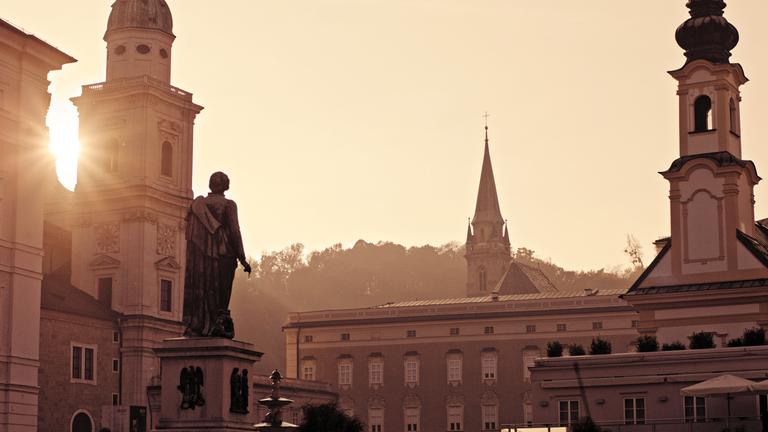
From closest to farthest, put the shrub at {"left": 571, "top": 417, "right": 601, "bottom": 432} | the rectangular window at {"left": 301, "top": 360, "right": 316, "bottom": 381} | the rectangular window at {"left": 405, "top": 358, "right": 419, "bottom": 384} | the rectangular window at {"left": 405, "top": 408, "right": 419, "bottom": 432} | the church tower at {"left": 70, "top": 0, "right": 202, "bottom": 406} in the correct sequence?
the shrub at {"left": 571, "top": 417, "right": 601, "bottom": 432}
the church tower at {"left": 70, "top": 0, "right": 202, "bottom": 406}
the rectangular window at {"left": 405, "top": 408, "right": 419, "bottom": 432}
the rectangular window at {"left": 405, "top": 358, "right": 419, "bottom": 384}
the rectangular window at {"left": 301, "top": 360, "right": 316, "bottom": 381}

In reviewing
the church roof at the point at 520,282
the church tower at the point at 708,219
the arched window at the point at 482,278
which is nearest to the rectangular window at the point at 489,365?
the church roof at the point at 520,282

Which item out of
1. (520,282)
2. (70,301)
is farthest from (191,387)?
(520,282)

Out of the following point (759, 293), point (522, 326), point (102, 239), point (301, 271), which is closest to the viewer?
point (759, 293)

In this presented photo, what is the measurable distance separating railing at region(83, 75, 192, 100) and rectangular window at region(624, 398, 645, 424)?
38.8 meters

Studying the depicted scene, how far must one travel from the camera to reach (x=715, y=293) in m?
54.7

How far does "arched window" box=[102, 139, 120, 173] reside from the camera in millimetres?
78938

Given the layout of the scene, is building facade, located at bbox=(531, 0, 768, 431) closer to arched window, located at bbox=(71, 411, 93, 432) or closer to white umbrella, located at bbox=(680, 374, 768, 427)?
white umbrella, located at bbox=(680, 374, 768, 427)

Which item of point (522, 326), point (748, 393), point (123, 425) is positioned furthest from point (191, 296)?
point (522, 326)

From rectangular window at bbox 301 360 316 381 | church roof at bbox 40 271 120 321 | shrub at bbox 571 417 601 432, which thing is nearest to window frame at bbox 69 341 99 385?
church roof at bbox 40 271 120 321

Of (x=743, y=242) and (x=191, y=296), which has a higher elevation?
(x=743, y=242)

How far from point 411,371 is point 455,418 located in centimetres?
451

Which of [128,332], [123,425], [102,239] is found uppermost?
[102,239]

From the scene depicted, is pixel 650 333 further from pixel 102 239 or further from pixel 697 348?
pixel 102 239

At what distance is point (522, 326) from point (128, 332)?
30.2m
